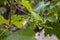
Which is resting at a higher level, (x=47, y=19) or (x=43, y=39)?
A: (x=47, y=19)

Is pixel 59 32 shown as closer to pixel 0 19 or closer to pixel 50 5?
pixel 50 5

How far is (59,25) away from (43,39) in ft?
2.52

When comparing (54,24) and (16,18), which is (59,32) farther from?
(16,18)

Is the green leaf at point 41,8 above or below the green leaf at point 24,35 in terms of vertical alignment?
above

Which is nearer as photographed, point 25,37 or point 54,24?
point 25,37

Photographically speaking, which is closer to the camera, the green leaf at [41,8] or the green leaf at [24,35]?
the green leaf at [24,35]

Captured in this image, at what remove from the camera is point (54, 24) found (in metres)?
0.84

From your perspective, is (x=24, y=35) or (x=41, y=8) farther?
(x=41, y=8)

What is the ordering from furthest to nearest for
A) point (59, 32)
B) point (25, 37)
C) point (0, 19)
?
point (59, 32)
point (0, 19)
point (25, 37)

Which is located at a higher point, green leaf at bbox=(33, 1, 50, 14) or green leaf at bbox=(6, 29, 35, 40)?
green leaf at bbox=(33, 1, 50, 14)

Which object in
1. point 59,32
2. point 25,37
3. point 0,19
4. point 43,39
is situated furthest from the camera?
point 43,39

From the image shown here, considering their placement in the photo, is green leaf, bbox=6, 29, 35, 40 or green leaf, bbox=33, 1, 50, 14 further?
green leaf, bbox=33, 1, 50, 14

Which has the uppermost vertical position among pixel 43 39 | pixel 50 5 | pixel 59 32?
pixel 50 5

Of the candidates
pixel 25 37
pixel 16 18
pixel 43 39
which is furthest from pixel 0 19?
pixel 43 39
